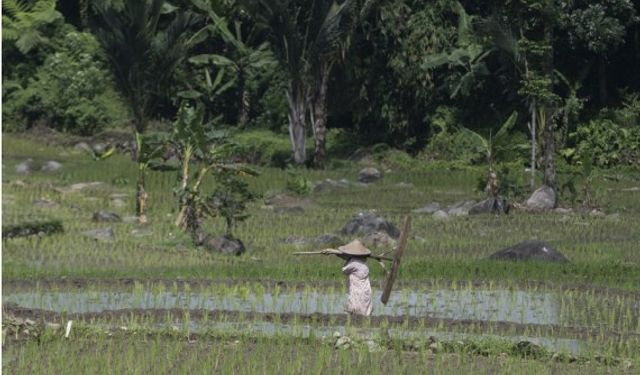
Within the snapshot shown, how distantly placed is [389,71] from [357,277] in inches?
705

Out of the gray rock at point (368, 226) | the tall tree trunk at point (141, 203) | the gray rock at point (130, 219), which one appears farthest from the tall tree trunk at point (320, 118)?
the gray rock at point (368, 226)

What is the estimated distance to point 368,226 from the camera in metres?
16.1

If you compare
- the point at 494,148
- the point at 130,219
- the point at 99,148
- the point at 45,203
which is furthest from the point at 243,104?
the point at 130,219

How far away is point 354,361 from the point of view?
25.6 ft

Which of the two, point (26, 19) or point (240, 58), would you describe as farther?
point (240, 58)

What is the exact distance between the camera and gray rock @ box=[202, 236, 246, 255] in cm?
1458

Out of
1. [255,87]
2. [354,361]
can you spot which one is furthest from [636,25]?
[354,361]

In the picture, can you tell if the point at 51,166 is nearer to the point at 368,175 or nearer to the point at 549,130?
the point at 368,175

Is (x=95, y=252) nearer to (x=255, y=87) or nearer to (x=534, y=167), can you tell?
(x=534, y=167)

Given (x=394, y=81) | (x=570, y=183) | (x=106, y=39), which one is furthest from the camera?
(x=394, y=81)

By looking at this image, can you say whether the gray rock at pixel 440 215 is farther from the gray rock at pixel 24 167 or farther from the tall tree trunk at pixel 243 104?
the tall tree trunk at pixel 243 104

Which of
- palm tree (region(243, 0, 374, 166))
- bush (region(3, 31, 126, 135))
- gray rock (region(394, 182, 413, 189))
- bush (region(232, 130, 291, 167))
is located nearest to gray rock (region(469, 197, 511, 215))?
gray rock (region(394, 182, 413, 189))

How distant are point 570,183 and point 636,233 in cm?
275

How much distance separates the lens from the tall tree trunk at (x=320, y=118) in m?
25.8
